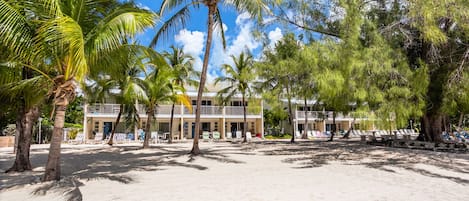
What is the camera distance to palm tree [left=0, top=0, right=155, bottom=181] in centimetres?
574

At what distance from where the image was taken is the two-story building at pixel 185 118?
25.8 metres

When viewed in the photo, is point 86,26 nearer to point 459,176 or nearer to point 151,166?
point 151,166

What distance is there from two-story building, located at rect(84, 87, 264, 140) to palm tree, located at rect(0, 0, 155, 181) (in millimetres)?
17337

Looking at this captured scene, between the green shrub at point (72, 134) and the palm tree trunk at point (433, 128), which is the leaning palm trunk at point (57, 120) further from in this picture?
the green shrub at point (72, 134)

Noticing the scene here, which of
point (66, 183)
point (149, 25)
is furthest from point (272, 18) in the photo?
point (66, 183)

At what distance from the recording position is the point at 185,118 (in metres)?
28.4

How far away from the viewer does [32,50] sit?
20.5 feet

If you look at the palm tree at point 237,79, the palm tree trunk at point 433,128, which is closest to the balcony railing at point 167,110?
the palm tree at point 237,79

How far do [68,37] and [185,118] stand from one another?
75.5 ft

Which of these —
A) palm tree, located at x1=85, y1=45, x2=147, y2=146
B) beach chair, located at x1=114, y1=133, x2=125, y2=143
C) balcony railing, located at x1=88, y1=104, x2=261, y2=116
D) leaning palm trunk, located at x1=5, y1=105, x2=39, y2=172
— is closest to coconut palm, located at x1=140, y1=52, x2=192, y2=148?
palm tree, located at x1=85, y1=45, x2=147, y2=146

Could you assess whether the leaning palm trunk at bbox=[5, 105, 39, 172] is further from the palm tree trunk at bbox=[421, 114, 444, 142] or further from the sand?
the palm tree trunk at bbox=[421, 114, 444, 142]

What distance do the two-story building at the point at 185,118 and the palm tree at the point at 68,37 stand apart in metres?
17.3

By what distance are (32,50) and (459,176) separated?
33.3ft

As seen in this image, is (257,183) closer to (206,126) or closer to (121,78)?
(121,78)
